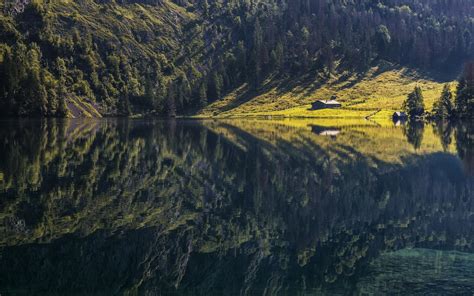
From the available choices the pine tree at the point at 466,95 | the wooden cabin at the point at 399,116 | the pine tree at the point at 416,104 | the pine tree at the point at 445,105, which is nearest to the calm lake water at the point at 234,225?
the pine tree at the point at 466,95

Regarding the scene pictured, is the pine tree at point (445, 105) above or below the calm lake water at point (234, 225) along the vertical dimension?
above

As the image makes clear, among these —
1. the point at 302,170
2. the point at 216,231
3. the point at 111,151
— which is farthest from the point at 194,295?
the point at 111,151

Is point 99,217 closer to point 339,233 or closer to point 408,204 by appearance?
point 339,233

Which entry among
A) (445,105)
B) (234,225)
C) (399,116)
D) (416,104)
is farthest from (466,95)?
(234,225)

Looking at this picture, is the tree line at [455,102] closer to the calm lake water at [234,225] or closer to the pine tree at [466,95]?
the pine tree at [466,95]

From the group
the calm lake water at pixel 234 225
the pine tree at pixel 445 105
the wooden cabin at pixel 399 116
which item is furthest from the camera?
the wooden cabin at pixel 399 116

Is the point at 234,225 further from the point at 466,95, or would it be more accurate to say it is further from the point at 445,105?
the point at 445,105

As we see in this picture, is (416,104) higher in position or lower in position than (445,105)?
higher

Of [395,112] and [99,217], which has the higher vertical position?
[395,112]

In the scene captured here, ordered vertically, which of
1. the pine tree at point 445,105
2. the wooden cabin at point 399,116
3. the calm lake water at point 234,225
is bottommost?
the calm lake water at point 234,225
